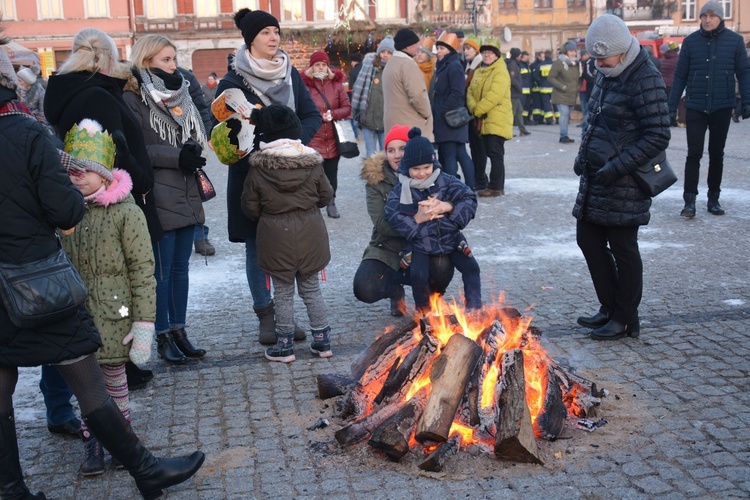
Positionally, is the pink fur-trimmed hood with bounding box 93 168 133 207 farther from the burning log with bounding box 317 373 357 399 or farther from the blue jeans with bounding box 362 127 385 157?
the blue jeans with bounding box 362 127 385 157

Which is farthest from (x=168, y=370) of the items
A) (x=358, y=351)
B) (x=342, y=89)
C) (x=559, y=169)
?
(x=559, y=169)

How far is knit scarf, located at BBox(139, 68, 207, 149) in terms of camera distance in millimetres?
5477

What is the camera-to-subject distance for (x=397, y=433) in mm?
4043

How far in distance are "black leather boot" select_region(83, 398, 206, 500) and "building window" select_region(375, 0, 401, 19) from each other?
159 feet

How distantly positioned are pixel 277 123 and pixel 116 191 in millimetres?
1447

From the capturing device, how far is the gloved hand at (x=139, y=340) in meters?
4.07

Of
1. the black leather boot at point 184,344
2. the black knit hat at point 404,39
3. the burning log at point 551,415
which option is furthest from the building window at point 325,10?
the burning log at point 551,415

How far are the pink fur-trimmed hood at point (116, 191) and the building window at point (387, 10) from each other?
47.7 m

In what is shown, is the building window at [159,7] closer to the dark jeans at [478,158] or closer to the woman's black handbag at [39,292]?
the dark jeans at [478,158]

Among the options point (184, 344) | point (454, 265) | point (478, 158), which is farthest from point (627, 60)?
point (478, 158)

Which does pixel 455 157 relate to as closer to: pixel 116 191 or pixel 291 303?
pixel 291 303

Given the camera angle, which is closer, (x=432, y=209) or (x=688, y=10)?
(x=432, y=209)

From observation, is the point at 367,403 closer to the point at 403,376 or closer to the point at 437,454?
the point at 403,376

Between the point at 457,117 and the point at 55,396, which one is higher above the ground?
the point at 457,117
